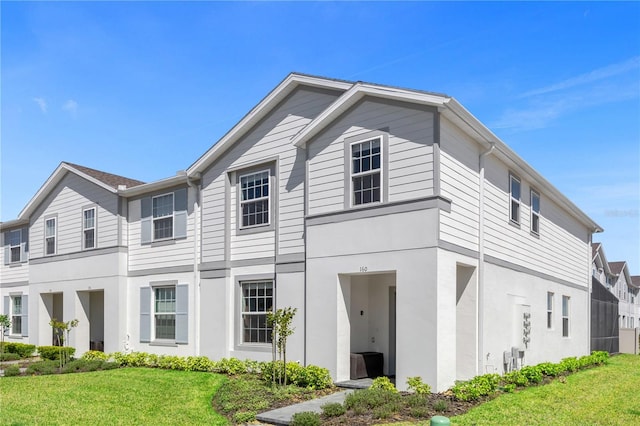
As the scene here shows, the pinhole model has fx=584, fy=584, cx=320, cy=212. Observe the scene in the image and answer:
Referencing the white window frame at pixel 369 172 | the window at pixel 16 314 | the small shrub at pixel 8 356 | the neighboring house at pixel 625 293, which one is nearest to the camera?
the white window frame at pixel 369 172

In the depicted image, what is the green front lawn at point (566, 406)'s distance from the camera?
1059 cm

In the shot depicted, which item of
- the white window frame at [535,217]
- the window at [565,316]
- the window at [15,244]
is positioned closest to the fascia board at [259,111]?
the white window frame at [535,217]

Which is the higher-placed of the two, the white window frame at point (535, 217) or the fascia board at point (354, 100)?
the fascia board at point (354, 100)

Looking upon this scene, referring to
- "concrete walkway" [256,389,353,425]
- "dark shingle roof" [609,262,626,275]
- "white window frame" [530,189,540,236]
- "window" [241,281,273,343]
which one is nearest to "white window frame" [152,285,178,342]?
"window" [241,281,273,343]

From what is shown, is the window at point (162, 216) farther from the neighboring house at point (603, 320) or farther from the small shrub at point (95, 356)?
the neighboring house at point (603, 320)

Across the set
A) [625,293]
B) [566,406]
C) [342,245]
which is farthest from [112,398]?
[625,293]

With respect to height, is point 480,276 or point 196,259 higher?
point 196,259

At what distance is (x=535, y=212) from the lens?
19.3m

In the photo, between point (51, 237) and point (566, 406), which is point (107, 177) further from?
point (566, 406)

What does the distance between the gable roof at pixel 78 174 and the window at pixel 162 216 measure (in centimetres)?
191

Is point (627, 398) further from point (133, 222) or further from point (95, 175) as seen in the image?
point (95, 175)

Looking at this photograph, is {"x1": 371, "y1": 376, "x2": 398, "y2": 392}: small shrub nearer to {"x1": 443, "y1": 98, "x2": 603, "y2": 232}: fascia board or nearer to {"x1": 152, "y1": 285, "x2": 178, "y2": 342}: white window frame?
{"x1": 443, "y1": 98, "x2": 603, "y2": 232}: fascia board

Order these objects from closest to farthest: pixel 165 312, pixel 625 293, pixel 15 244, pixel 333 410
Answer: pixel 333 410, pixel 165 312, pixel 15 244, pixel 625 293

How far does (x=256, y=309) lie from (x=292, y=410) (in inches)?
227
